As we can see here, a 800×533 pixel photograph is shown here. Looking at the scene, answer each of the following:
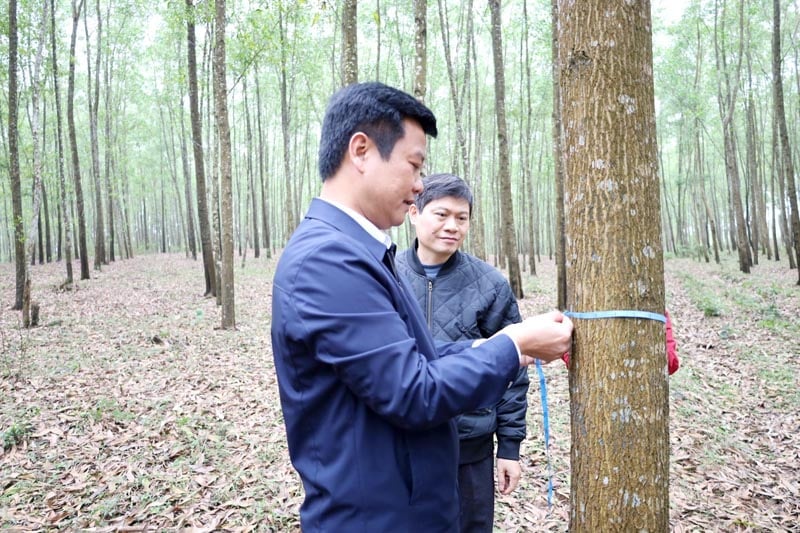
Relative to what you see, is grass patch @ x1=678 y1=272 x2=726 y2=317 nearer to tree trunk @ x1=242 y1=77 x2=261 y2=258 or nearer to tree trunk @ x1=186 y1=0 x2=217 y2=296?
tree trunk @ x1=186 y1=0 x2=217 y2=296

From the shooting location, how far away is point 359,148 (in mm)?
1337

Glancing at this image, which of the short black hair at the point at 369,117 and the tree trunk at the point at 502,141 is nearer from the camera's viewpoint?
the short black hair at the point at 369,117

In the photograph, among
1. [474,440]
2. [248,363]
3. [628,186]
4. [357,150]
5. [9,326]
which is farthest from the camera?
[9,326]

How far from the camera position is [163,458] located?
423 centimetres

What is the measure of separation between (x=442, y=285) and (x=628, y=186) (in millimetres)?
1017

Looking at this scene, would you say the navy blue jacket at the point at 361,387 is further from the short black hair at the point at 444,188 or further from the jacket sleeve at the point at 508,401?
the short black hair at the point at 444,188

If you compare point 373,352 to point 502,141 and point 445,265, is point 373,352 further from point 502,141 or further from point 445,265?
point 502,141

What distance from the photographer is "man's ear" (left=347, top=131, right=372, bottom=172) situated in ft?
4.36

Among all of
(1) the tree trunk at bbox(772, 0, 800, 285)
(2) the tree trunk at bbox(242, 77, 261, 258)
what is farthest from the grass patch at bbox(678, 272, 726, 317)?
(2) the tree trunk at bbox(242, 77, 261, 258)

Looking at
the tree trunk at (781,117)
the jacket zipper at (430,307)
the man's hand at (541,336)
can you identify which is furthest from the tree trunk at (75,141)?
the tree trunk at (781,117)

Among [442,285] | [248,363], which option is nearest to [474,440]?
[442,285]

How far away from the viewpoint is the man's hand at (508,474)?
2.14m

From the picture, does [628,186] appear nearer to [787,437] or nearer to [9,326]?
[787,437]

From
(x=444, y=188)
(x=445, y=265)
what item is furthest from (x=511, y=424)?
(x=444, y=188)
